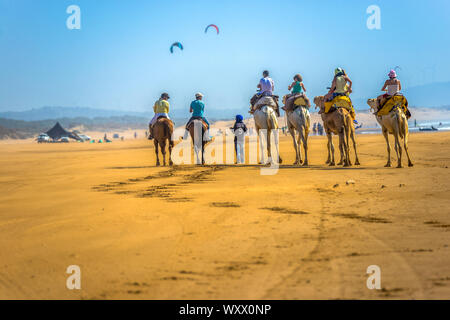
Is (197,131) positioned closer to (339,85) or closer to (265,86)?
(265,86)

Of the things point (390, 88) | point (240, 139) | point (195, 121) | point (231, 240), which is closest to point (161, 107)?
point (195, 121)

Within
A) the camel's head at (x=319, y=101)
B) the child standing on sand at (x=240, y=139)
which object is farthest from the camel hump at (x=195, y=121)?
the camel's head at (x=319, y=101)

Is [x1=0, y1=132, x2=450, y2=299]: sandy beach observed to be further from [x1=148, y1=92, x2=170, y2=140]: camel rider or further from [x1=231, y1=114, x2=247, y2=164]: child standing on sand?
[x1=231, y1=114, x2=247, y2=164]: child standing on sand

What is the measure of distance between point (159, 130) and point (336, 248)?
44.6ft

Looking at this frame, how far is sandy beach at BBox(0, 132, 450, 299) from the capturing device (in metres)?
5.09

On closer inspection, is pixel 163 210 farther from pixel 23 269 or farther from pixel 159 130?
pixel 159 130

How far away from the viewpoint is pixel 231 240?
6.86 m

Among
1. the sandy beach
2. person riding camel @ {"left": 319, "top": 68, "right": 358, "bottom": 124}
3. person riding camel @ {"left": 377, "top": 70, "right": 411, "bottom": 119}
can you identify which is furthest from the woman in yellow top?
the sandy beach

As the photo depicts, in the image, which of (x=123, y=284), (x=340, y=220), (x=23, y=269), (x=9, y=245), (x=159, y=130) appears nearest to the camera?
(x=123, y=284)

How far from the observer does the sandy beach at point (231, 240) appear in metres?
5.09

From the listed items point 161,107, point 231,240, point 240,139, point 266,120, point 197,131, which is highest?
point 161,107

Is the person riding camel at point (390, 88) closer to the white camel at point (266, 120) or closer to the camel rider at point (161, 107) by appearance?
the white camel at point (266, 120)

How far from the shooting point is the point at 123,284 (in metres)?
5.23
